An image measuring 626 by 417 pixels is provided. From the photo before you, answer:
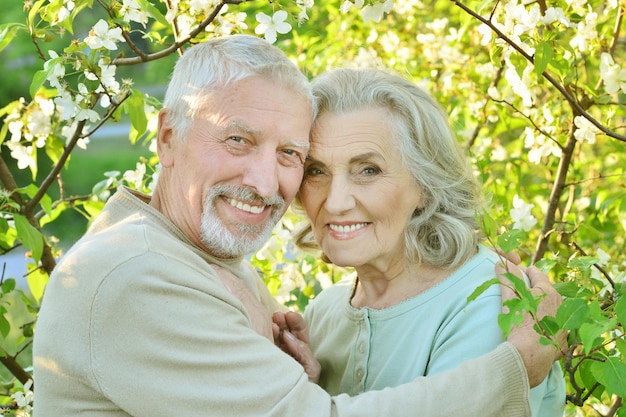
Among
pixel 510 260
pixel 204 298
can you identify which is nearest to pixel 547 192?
pixel 510 260

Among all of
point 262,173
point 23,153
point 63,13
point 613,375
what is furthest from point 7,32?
point 613,375

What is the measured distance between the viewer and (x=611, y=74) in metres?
3.32

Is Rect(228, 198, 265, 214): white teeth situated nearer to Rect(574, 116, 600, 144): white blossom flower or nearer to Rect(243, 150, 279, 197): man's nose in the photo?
Rect(243, 150, 279, 197): man's nose

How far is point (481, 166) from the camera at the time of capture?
3.94 meters

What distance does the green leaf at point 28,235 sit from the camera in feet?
10.5

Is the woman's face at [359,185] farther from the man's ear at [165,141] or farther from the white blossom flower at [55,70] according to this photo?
the white blossom flower at [55,70]

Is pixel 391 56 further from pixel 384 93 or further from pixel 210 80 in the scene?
pixel 210 80

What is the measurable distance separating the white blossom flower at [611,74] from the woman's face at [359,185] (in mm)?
896

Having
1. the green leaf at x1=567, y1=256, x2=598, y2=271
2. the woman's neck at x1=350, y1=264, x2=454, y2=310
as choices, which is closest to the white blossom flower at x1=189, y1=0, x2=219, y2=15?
the woman's neck at x1=350, y1=264, x2=454, y2=310

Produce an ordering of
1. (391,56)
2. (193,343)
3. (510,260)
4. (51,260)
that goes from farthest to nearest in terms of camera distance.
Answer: (391,56) < (51,260) < (510,260) < (193,343)

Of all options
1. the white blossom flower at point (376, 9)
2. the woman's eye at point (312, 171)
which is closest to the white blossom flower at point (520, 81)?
the white blossom flower at point (376, 9)

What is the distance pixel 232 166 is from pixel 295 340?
2.15ft

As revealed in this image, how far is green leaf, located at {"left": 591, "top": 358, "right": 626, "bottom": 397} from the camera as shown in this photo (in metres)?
2.15

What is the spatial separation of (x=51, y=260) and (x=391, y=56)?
7.51 ft
